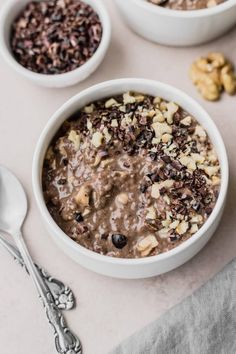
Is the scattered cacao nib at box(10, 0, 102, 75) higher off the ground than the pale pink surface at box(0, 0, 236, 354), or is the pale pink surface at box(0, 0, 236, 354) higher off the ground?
the scattered cacao nib at box(10, 0, 102, 75)

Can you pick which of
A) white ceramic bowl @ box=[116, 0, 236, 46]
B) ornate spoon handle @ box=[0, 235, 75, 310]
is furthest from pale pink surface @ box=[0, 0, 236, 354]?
white ceramic bowl @ box=[116, 0, 236, 46]

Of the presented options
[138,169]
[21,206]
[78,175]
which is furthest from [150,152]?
[21,206]

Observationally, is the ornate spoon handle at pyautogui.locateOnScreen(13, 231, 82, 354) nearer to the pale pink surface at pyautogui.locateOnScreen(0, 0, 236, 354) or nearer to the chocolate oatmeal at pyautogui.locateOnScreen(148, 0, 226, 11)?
the pale pink surface at pyautogui.locateOnScreen(0, 0, 236, 354)

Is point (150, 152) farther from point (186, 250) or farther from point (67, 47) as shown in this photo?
point (67, 47)

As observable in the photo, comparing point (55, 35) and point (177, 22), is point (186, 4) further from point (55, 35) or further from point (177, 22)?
point (55, 35)

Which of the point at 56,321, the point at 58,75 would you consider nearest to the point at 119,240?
the point at 56,321
